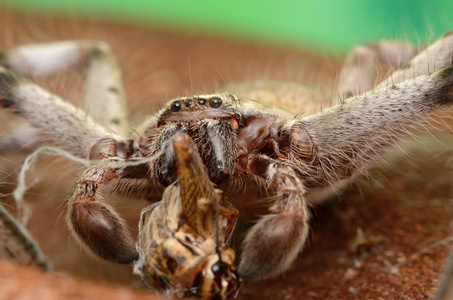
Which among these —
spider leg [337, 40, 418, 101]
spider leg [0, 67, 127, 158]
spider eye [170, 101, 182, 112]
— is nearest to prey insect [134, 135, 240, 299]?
spider eye [170, 101, 182, 112]

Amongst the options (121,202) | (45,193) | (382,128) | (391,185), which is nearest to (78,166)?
(121,202)

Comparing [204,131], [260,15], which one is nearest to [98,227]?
[204,131]

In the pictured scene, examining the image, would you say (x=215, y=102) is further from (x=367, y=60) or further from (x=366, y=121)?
(x=367, y=60)

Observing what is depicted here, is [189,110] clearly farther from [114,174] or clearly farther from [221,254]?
[221,254]

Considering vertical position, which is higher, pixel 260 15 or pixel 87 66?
pixel 87 66

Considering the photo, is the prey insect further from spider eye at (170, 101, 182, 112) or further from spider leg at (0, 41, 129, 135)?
spider leg at (0, 41, 129, 135)
